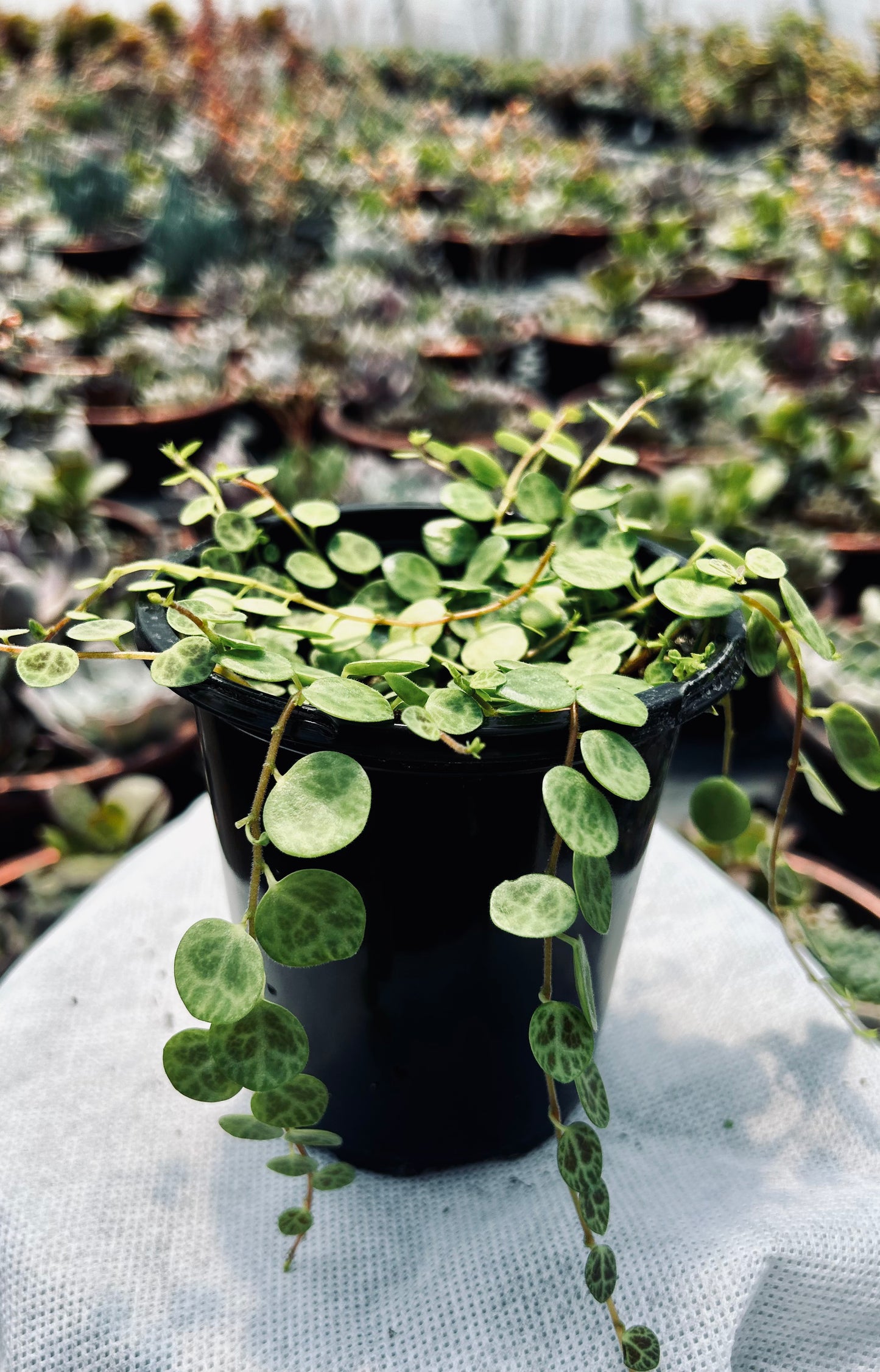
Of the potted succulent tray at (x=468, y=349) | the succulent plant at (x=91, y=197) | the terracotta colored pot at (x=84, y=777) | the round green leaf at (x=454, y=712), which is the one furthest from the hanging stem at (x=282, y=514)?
the succulent plant at (x=91, y=197)

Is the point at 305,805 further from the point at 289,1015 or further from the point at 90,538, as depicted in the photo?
the point at 90,538

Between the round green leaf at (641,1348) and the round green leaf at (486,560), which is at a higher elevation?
the round green leaf at (486,560)

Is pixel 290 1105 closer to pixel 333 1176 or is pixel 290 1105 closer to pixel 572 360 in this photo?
pixel 333 1176

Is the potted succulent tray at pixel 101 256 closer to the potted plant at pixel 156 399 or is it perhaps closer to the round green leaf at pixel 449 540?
the potted plant at pixel 156 399

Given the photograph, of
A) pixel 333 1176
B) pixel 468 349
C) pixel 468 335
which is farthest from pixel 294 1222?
pixel 468 335

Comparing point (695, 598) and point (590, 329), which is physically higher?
point (695, 598)

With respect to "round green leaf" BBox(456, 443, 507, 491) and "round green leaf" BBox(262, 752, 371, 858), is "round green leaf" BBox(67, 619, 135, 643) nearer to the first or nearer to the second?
"round green leaf" BBox(262, 752, 371, 858)
